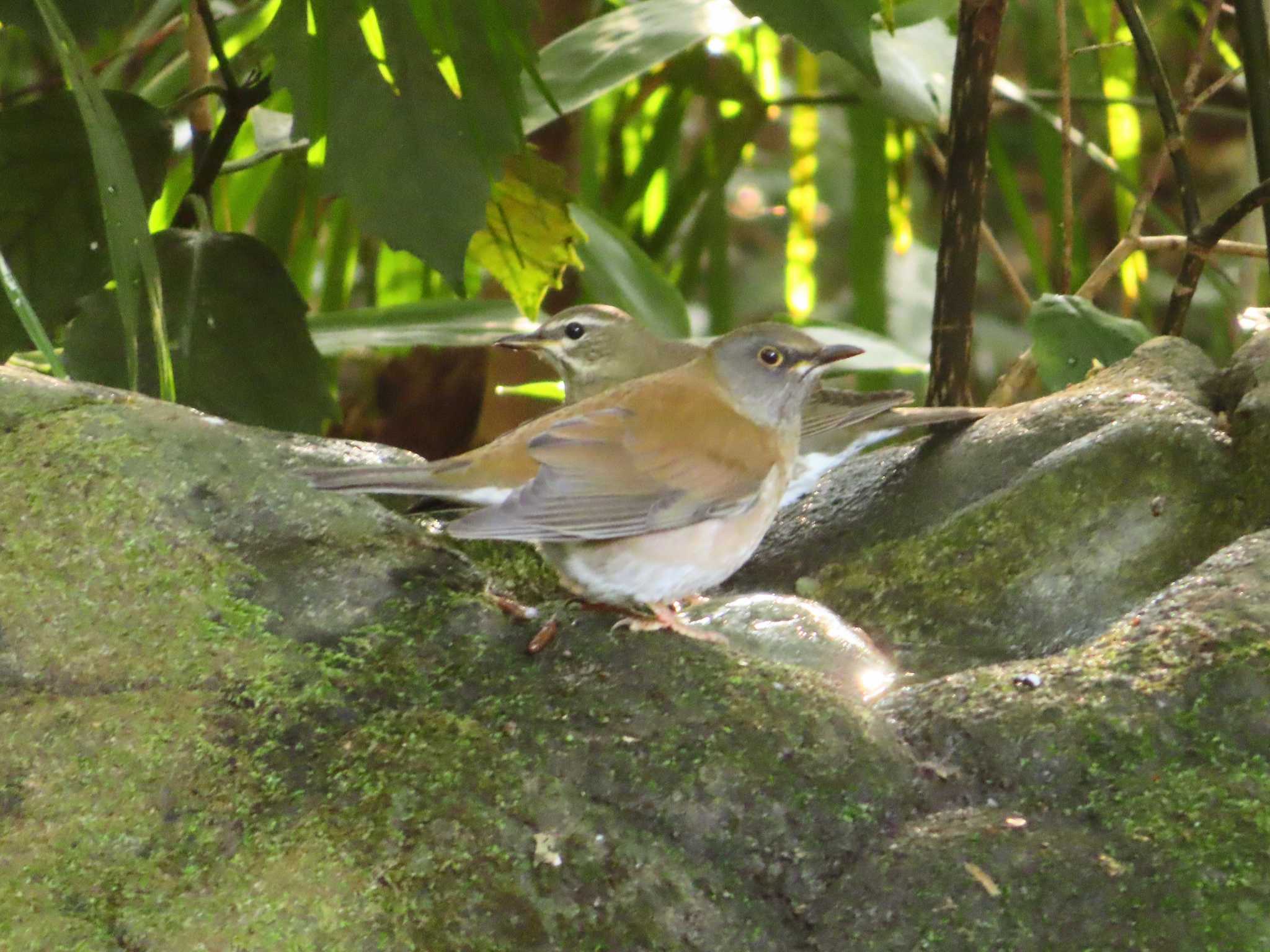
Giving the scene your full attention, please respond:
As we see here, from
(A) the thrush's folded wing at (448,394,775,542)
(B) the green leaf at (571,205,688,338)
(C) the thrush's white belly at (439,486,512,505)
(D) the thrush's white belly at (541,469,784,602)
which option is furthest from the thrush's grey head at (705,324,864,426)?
(B) the green leaf at (571,205,688,338)

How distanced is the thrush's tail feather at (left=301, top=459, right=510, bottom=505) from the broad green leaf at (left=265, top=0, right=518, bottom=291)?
0.39m

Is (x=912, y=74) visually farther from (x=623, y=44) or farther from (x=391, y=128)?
(x=391, y=128)

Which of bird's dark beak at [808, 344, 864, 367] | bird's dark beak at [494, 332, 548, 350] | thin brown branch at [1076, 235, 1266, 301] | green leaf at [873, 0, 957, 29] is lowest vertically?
bird's dark beak at [494, 332, 548, 350]

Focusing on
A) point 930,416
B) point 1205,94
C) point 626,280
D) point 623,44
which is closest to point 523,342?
point 626,280

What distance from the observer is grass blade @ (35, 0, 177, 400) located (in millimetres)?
2277

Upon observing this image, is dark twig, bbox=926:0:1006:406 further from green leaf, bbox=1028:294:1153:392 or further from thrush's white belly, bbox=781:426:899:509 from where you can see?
green leaf, bbox=1028:294:1153:392

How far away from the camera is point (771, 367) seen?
10.4 feet

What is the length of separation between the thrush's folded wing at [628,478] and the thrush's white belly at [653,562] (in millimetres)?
27

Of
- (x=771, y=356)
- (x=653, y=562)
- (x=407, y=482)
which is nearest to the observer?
(x=407, y=482)

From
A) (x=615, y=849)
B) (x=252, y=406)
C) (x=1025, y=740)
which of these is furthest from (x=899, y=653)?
(x=252, y=406)

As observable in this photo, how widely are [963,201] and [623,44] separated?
1.03 meters

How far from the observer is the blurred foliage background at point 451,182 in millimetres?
2795

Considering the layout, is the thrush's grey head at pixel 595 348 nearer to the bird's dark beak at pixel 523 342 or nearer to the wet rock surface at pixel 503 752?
the bird's dark beak at pixel 523 342

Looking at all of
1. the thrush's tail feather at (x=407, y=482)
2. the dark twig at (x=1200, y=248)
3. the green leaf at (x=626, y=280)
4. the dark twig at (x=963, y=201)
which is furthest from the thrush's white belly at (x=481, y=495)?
the dark twig at (x=1200, y=248)
